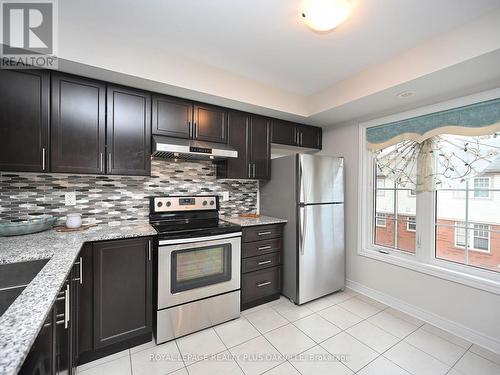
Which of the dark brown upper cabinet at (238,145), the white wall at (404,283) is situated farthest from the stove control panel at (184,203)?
the white wall at (404,283)

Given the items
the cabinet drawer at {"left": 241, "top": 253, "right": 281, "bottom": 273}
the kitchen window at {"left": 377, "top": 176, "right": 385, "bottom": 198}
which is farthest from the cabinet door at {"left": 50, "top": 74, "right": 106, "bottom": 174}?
the kitchen window at {"left": 377, "top": 176, "right": 385, "bottom": 198}

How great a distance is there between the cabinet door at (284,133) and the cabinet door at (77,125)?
1.87 metres

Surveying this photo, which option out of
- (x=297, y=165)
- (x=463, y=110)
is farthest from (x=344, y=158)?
(x=463, y=110)

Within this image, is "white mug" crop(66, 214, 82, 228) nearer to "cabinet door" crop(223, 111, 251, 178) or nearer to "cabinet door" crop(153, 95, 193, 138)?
"cabinet door" crop(153, 95, 193, 138)

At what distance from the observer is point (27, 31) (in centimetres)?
158

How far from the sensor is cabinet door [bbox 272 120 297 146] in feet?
9.79

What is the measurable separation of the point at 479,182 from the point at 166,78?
2.91 meters

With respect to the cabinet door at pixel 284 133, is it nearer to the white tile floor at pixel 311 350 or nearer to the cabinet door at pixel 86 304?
the white tile floor at pixel 311 350

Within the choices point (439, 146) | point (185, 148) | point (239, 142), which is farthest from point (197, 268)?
point (439, 146)

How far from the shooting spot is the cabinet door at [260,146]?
111 inches

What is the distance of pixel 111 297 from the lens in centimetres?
179

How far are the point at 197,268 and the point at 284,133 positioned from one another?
196cm

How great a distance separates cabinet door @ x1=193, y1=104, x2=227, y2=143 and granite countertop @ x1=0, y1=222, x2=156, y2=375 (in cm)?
110

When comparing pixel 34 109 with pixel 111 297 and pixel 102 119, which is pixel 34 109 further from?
pixel 111 297
